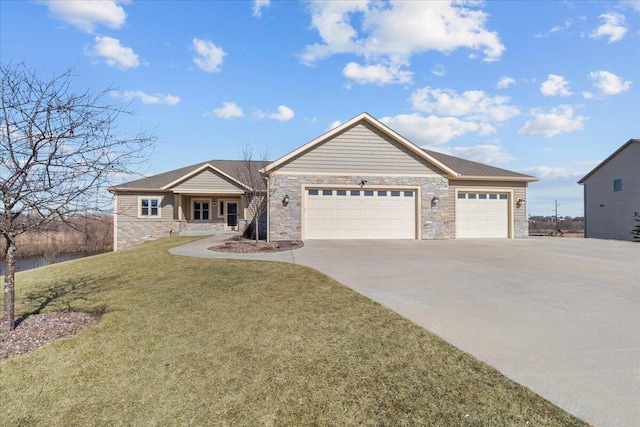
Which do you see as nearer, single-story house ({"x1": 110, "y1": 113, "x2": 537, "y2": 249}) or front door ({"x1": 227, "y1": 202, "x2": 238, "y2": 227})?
single-story house ({"x1": 110, "y1": 113, "x2": 537, "y2": 249})

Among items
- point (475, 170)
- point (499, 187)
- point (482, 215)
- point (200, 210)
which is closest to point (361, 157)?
point (475, 170)

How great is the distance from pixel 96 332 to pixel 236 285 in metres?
2.66

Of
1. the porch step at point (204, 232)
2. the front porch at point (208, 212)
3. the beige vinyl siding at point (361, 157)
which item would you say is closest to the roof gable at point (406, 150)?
the beige vinyl siding at point (361, 157)

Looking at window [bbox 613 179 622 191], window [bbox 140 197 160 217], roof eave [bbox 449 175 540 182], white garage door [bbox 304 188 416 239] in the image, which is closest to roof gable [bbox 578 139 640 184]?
window [bbox 613 179 622 191]

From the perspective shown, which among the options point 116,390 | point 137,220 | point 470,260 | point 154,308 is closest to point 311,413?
point 116,390

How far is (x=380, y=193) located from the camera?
16.2m

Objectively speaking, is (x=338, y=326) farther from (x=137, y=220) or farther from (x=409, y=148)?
(x=137, y=220)

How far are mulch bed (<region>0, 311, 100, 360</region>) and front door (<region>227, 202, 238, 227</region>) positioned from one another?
1723 cm

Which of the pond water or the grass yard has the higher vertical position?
the grass yard

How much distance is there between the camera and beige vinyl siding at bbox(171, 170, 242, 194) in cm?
2134

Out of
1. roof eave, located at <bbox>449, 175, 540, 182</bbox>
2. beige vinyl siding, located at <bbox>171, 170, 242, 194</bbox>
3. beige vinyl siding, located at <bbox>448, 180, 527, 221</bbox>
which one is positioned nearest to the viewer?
beige vinyl siding, located at <bbox>448, 180, 527, 221</bbox>

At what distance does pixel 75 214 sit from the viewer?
504 cm

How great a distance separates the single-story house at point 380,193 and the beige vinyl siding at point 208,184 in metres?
5.11

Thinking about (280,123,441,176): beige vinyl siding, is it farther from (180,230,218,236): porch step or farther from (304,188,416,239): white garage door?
(180,230,218,236): porch step
